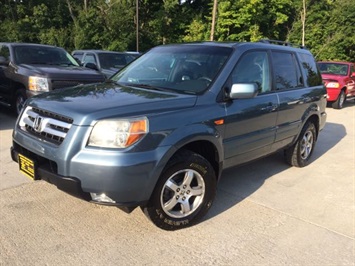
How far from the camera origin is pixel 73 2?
39.4 meters

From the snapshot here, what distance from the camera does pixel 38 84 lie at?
6910mm

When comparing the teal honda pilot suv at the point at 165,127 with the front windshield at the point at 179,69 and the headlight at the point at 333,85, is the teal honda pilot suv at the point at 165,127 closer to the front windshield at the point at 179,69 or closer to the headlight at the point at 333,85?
the front windshield at the point at 179,69

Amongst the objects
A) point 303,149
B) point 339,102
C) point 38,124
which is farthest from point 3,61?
point 339,102

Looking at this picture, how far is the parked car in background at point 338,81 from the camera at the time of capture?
12.7 metres

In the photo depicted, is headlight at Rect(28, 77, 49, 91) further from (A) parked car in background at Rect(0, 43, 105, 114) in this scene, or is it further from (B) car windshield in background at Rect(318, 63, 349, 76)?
(B) car windshield in background at Rect(318, 63, 349, 76)

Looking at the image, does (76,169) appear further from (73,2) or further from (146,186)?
(73,2)

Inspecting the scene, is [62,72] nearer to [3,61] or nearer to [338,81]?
[3,61]

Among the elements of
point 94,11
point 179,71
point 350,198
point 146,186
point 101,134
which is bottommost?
point 350,198

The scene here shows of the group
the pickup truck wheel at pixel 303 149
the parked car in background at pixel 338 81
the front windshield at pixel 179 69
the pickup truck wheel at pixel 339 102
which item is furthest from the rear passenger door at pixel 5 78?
the pickup truck wheel at pixel 339 102

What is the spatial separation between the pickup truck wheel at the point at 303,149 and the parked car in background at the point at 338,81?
24.6 ft

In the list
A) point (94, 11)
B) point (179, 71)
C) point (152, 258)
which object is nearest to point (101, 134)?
point (152, 258)

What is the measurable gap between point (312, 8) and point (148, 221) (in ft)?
130

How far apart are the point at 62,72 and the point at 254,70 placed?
4235mm

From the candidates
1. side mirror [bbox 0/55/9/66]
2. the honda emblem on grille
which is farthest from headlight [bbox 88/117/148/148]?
side mirror [bbox 0/55/9/66]
